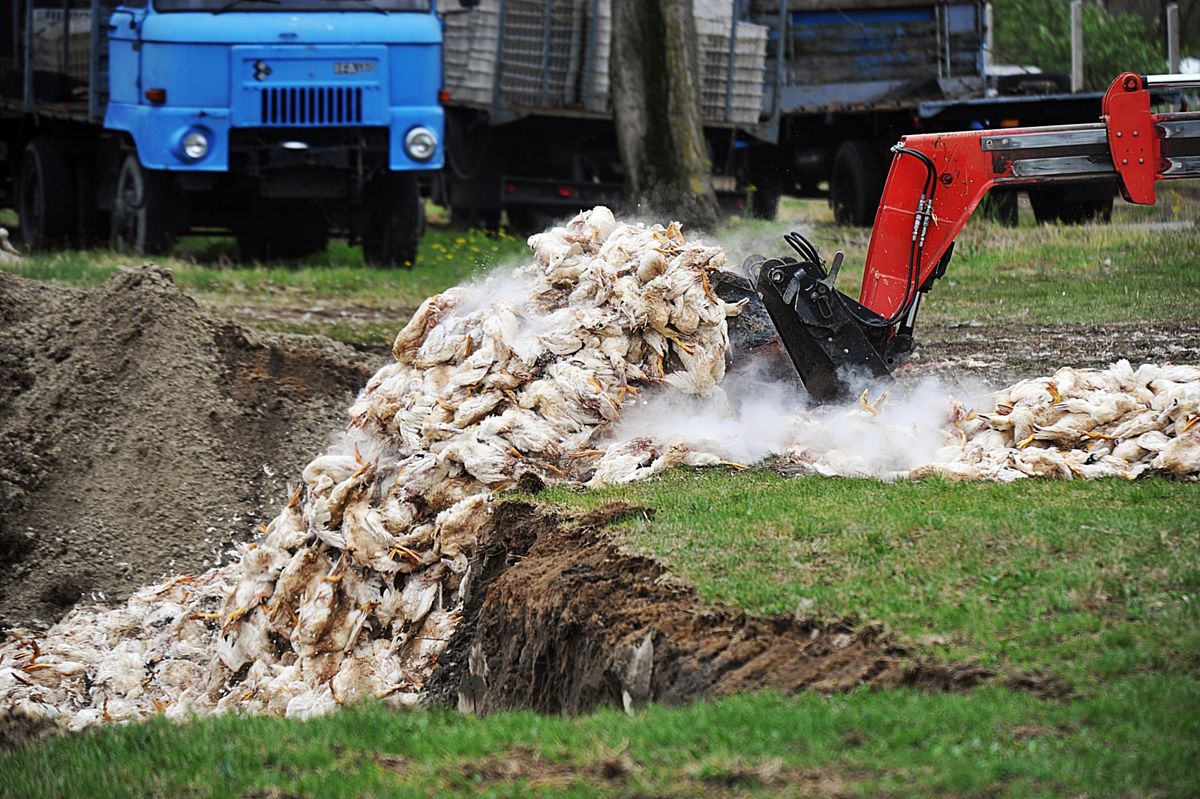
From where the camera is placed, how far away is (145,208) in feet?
50.2

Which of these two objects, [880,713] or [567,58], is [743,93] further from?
[880,713]

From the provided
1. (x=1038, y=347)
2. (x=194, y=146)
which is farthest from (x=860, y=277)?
(x=194, y=146)

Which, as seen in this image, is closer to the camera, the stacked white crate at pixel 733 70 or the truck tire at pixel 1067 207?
the truck tire at pixel 1067 207

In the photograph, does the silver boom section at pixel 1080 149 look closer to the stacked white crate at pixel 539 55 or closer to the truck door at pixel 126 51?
the truck door at pixel 126 51

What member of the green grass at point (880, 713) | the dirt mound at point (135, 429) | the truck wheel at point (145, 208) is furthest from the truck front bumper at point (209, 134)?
the green grass at point (880, 713)

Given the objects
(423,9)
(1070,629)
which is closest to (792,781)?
(1070,629)

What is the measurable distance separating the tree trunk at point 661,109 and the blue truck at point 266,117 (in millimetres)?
2507

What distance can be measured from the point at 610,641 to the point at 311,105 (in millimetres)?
10463

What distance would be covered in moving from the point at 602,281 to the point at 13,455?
169 inches

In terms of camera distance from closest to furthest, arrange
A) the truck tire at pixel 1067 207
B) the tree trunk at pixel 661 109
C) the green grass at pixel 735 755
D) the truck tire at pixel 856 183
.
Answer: the green grass at pixel 735 755
the tree trunk at pixel 661 109
the truck tire at pixel 1067 207
the truck tire at pixel 856 183

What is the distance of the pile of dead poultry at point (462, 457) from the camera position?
275 inches

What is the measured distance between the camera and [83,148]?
57.6 feet

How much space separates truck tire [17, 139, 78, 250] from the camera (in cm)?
1719

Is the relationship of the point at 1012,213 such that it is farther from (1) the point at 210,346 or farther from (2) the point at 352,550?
(2) the point at 352,550
